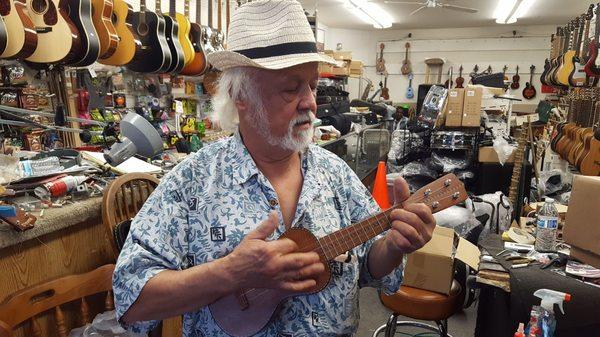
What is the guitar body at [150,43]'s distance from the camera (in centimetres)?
362

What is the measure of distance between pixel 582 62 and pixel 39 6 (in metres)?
6.13

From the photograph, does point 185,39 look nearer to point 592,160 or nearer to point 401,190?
point 401,190

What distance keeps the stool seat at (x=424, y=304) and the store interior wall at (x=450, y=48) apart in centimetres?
942

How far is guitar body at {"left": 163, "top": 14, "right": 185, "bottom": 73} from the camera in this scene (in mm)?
3771

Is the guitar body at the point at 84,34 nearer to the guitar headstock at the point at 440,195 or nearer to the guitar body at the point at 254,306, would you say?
the guitar body at the point at 254,306

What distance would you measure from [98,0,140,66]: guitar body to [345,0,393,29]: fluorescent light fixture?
499cm

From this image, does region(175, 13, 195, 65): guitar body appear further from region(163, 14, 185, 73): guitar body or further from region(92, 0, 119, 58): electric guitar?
region(92, 0, 119, 58): electric guitar

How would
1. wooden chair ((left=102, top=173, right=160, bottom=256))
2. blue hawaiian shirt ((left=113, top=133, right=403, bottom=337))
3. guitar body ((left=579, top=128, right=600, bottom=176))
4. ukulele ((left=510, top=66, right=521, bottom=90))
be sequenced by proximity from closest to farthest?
blue hawaiian shirt ((left=113, top=133, right=403, bottom=337)) → wooden chair ((left=102, top=173, right=160, bottom=256)) → guitar body ((left=579, top=128, right=600, bottom=176)) → ukulele ((left=510, top=66, right=521, bottom=90))

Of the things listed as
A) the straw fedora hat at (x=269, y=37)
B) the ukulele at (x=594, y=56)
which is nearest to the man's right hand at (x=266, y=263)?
the straw fedora hat at (x=269, y=37)

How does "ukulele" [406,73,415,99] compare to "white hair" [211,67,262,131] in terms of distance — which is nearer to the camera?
"white hair" [211,67,262,131]

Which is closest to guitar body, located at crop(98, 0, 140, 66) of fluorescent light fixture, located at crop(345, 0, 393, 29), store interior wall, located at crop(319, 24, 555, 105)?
fluorescent light fixture, located at crop(345, 0, 393, 29)

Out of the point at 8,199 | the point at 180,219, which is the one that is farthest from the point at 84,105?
the point at 180,219

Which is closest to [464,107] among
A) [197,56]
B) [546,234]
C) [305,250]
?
[546,234]

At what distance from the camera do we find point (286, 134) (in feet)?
4.22
